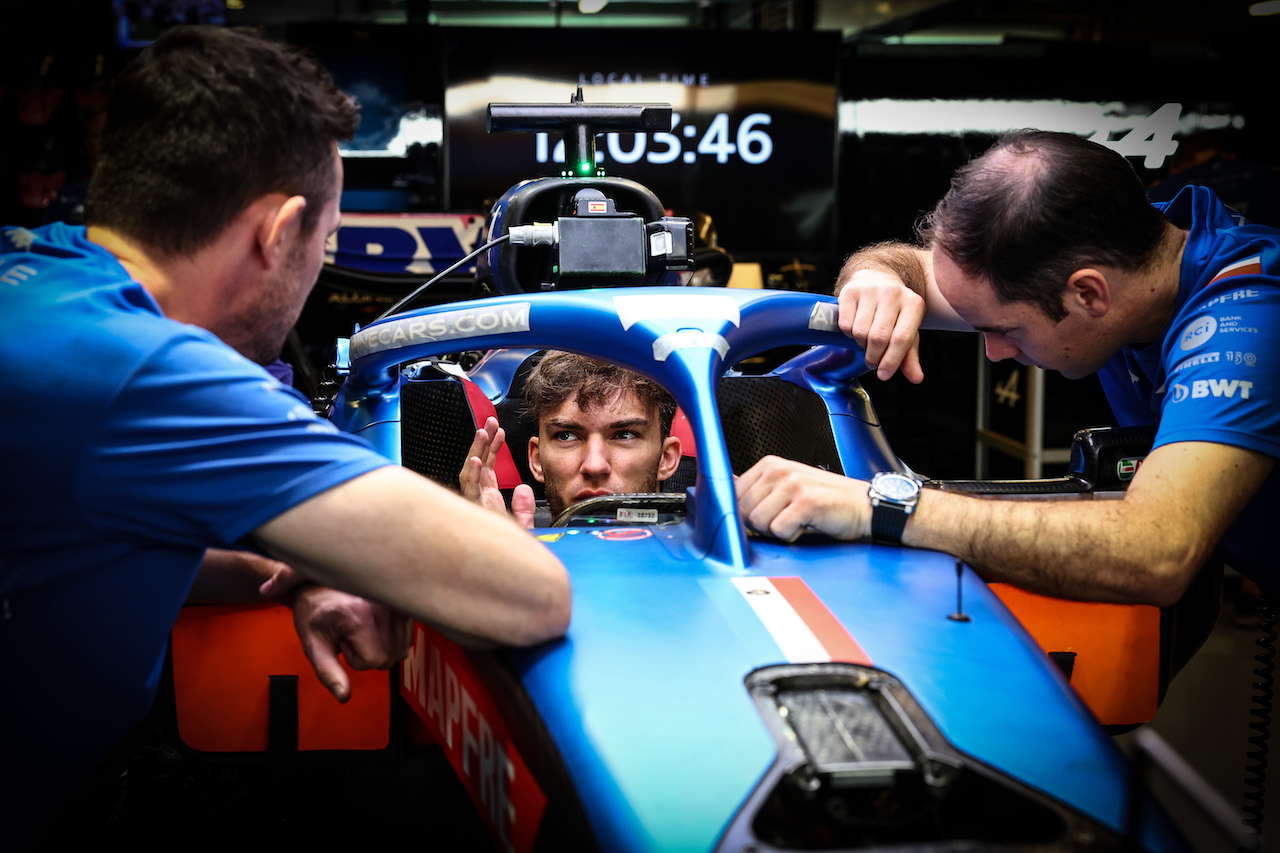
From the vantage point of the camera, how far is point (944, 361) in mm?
5707

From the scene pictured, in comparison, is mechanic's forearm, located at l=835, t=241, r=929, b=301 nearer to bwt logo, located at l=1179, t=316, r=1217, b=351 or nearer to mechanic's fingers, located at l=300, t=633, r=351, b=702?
bwt logo, located at l=1179, t=316, r=1217, b=351

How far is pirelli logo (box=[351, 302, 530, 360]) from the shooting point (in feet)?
4.41

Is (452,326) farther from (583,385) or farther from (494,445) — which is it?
(583,385)

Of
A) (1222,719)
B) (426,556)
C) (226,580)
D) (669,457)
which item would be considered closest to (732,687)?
(426,556)

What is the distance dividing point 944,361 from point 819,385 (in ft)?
14.1

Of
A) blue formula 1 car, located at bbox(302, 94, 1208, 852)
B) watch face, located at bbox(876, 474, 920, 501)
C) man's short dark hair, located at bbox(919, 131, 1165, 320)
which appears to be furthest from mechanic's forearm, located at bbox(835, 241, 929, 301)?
watch face, located at bbox(876, 474, 920, 501)

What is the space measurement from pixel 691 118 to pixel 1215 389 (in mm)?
3869

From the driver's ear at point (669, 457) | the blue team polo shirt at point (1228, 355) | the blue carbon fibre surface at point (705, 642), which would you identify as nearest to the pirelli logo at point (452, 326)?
the blue carbon fibre surface at point (705, 642)

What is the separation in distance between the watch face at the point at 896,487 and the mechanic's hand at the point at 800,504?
2 centimetres

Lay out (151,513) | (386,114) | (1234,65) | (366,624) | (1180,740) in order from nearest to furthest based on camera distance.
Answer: (151,513), (366,624), (1180,740), (386,114), (1234,65)

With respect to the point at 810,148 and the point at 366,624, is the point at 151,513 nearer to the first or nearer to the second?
the point at 366,624

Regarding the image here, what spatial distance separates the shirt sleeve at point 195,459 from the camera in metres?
0.83

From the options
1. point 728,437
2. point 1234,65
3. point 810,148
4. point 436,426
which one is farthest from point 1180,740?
point 1234,65

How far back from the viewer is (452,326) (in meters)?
1.37
